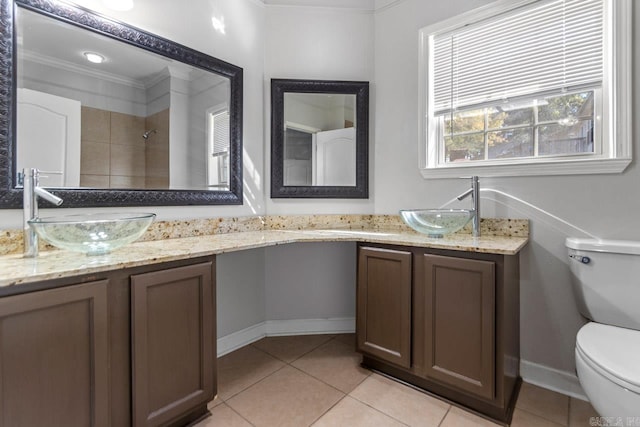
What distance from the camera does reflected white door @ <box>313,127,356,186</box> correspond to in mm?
2262

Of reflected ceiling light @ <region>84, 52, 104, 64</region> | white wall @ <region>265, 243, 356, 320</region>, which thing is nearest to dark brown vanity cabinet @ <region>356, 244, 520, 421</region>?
white wall @ <region>265, 243, 356, 320</region>

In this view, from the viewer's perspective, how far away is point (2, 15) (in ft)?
3.97

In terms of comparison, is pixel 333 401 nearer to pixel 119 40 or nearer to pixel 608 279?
pixel 608 279

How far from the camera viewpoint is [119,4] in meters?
1.53

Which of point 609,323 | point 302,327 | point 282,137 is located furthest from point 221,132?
point 609,323

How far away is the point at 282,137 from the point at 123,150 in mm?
1041

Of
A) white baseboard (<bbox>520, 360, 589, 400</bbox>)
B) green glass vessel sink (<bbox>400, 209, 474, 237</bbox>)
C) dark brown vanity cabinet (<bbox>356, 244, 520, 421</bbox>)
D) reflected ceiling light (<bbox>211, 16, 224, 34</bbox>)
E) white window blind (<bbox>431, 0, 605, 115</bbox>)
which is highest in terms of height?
reflected ceiling light (<bbox>211, 16, 224, 34</bbox>)

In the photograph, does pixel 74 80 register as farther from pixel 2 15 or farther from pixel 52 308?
pixel 52 308

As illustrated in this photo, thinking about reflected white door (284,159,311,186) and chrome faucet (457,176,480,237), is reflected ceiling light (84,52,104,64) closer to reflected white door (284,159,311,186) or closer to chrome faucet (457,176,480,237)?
reflected white door (284,159,311,186)

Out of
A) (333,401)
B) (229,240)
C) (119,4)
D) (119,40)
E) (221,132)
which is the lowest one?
(333,401)

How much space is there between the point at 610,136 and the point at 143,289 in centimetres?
230

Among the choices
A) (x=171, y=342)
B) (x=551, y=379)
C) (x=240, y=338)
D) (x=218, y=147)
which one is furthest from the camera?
(x=240, y=338)

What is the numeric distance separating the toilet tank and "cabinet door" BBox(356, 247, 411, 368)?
2.62 ft

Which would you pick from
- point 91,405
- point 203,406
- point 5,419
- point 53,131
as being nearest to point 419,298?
point 203,406
